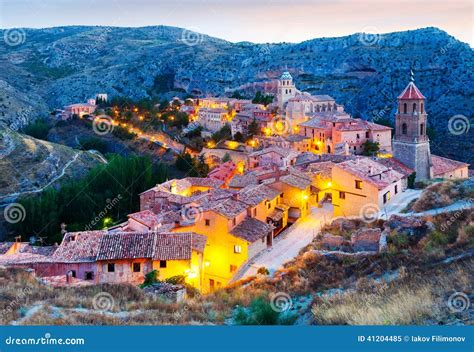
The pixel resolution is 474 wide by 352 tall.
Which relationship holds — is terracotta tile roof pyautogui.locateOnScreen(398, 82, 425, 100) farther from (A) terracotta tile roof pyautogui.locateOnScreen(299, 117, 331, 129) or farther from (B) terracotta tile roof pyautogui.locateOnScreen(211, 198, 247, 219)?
(A) terracotta tile roof pyautogui.locateOnScreen(299, 117, 331, 129)

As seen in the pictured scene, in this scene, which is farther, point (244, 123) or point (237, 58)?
point (237, 58)

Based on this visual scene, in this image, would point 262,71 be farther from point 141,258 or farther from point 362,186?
point 141,258

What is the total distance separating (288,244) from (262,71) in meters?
89.0

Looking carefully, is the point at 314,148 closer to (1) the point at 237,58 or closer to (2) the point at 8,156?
(2) the point at 8,156

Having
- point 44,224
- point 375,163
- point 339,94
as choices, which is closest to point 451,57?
point 339,94

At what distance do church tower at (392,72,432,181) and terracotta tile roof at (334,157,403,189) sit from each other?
3.60 meters

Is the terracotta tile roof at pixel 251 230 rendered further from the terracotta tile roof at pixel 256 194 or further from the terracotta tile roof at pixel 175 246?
the terracotta tile roof at pixel 175 246

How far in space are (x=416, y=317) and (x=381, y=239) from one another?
7193 mm

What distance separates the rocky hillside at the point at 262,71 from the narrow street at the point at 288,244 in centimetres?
3471

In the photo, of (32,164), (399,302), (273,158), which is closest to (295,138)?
(273,158)

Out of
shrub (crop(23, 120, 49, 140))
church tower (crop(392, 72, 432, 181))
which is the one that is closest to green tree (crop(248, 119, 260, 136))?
church tower (crop(392, 72, 432, 181))

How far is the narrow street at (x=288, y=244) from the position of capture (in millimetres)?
19250

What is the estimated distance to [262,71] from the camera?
4178 inches

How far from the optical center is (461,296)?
25.8 feet
